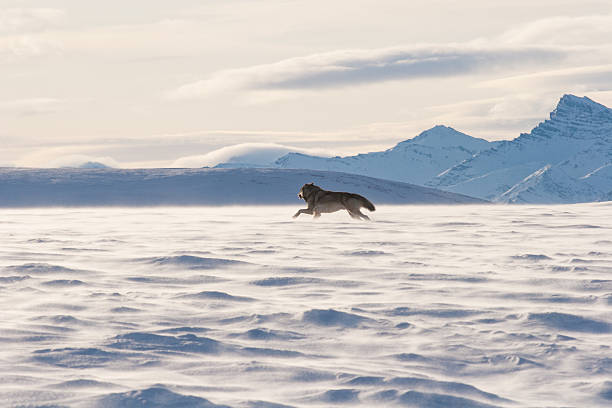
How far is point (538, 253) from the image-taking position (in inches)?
471

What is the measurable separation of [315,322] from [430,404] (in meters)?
2.32

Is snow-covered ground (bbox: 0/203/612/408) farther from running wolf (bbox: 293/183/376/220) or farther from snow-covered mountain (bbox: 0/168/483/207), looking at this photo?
snow-covered mountain (bbox: 0/168/483/207)

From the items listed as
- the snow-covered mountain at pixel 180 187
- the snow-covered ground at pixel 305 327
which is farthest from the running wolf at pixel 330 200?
the snow-covered mountain at pixel 180 187

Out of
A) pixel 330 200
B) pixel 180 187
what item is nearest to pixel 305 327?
pixel 330 200

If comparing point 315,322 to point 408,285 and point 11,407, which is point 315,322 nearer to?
point 408,285

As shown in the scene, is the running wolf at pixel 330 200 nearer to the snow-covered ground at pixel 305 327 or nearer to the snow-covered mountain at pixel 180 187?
the snow-covered ground at pixel 305 327

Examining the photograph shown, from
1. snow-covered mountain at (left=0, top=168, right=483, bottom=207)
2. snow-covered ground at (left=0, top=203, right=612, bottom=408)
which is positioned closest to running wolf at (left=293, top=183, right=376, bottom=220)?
snow-covered ground at (left=0, top=203, right=612, bottom=408)

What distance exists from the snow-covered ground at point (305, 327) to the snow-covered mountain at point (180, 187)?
32.8 metres

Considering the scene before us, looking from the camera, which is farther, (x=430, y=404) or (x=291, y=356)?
(x=291, y=356)

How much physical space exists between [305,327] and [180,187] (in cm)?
4449

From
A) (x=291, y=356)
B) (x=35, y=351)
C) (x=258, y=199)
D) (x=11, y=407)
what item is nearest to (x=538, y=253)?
(x=291, y=356)

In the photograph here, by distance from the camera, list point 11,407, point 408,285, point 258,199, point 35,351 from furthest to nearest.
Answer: point 258,199, point 408,285, point 35,351, point 11,407

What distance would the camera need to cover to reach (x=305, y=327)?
662 centimetres

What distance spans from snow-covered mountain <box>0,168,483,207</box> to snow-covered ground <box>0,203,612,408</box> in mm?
32831
